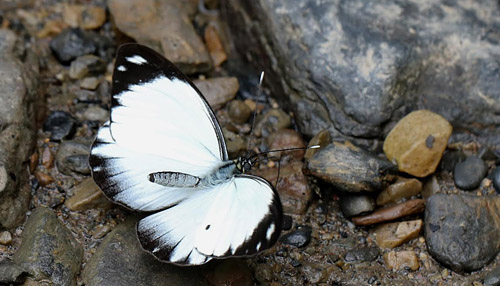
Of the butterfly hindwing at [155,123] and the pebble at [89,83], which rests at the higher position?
the butterfly hindwing at [155,123]

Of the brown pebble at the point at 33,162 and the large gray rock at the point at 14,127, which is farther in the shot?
the brown pebble at the point at 33,162

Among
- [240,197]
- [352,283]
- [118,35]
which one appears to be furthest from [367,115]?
[118,35]

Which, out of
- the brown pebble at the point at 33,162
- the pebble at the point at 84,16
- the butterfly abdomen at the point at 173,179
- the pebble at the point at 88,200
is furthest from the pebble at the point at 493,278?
the pebble at the point at 84,16

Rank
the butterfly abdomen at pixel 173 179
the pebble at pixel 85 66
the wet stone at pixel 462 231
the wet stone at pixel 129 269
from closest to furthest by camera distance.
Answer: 1. the butterfly abdomen at pixel 173 179
2. the wet stone at pixel 129 269
3. the wet stone at pixel 462 231
4. the pebble at pixel 85 66

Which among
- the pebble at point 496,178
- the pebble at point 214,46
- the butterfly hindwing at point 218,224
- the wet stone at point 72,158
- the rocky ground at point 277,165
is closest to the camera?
the butterfly hindwing at point 218,224

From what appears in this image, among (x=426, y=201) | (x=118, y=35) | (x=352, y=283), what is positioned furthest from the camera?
(x=118, y=35)

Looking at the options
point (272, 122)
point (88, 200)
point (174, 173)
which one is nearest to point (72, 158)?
point (88, 200)

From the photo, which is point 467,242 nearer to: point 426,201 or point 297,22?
point 426,201

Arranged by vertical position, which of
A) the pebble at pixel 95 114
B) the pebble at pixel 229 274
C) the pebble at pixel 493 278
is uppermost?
the pebble at pixel 95 114

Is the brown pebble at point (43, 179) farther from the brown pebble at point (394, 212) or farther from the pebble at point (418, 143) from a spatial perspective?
the pebble at point (418, 143)
